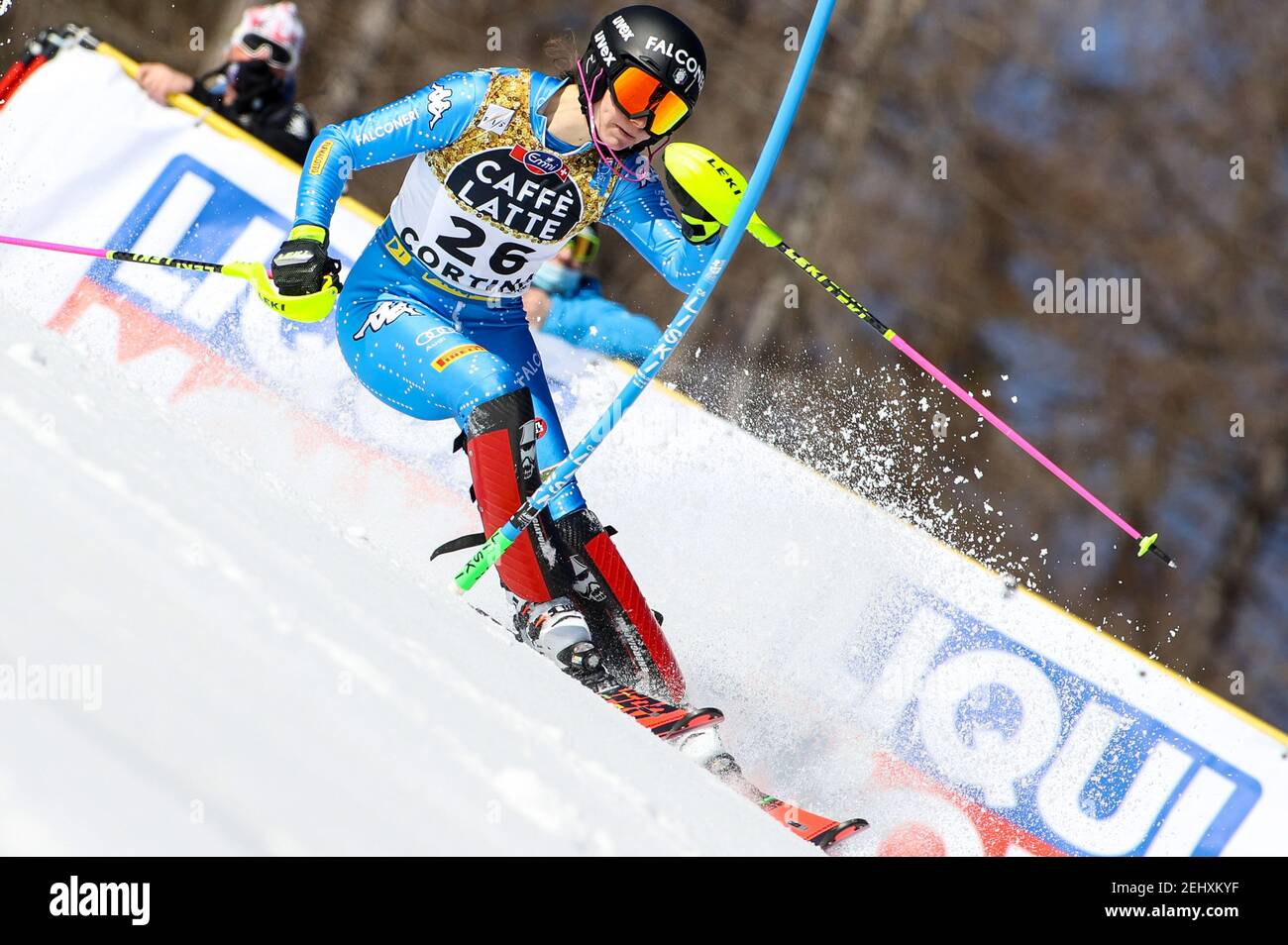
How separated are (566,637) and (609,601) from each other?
157 mm

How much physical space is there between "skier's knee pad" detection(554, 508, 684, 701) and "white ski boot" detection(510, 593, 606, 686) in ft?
0.20

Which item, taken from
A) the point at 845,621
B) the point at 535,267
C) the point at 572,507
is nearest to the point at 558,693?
the point at 572,507

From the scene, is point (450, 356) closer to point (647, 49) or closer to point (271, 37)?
point (647, 49)

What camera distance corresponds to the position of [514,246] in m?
3.27

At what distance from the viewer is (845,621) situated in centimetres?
417

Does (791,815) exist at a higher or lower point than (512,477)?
lower

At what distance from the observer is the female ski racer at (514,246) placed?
9.82 feet

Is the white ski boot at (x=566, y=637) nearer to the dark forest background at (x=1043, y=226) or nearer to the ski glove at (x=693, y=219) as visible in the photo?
the ski glove at (x=693, y=219)

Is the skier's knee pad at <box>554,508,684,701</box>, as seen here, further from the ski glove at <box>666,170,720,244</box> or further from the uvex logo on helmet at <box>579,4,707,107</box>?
the uvex logo on helmet at <box>579,4,707,107</box>

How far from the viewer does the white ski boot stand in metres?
3.24

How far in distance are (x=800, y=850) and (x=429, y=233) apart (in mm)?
1855

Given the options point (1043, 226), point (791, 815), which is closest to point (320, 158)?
point (791, 815)

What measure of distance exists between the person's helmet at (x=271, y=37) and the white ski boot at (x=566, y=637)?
3.00 meters

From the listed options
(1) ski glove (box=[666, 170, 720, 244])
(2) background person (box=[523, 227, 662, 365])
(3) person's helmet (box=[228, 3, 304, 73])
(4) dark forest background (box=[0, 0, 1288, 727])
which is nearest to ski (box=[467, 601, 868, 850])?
(1) ski glove (box=[666, 170, 720, 244])
